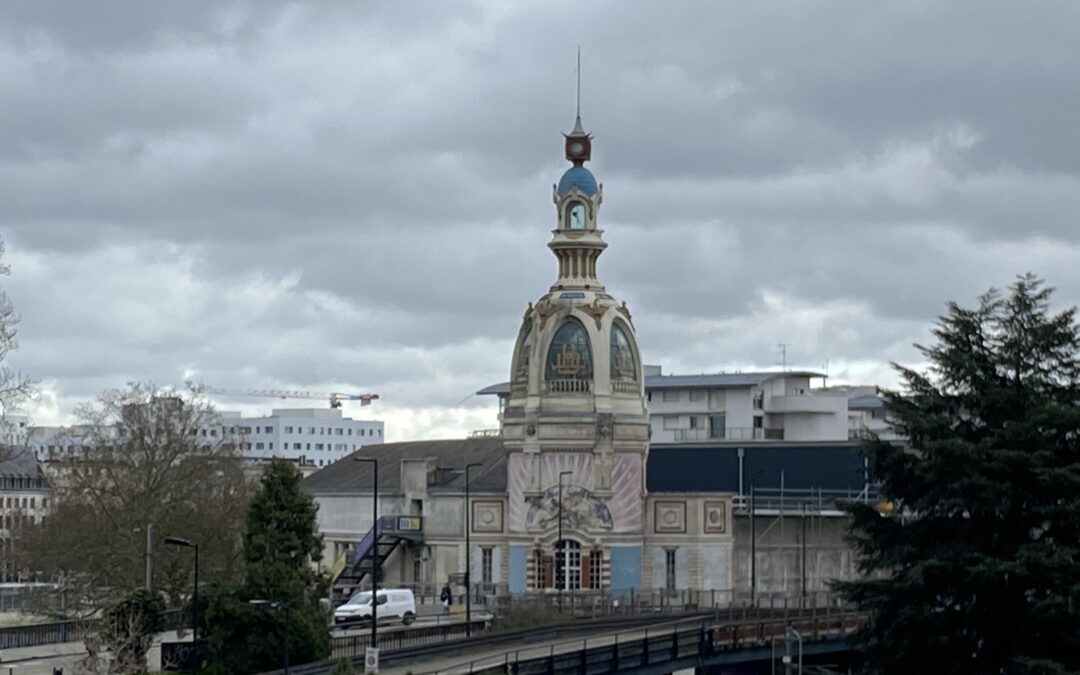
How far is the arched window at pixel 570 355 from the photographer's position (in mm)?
114750

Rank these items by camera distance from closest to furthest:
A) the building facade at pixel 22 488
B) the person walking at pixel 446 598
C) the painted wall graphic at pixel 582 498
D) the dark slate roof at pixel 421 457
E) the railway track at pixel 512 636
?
the railway track at pixel 512 636
the person walking at pixel 446 598
the painted wall graphic at pixel 582 498
the dark slate roof at pixel 421 457
the building facade at pixel 22 488

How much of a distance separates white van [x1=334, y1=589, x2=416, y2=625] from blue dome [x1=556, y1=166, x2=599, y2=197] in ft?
83.5

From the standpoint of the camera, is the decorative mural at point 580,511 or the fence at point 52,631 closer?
the fence at point 52,631

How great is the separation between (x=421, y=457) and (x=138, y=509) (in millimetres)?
34191

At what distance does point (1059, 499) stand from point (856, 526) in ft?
20.4

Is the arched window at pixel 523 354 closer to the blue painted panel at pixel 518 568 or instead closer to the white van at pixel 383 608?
the blue painted panel at pixel 518 568

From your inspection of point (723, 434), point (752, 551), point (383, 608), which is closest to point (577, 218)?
point (752, 551)

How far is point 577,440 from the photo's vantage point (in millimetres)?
114688

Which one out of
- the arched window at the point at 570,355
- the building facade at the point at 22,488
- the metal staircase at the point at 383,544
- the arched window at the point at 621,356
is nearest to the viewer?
the arched window at the point at 570,355

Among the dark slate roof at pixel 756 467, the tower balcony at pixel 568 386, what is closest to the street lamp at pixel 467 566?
the tower balcony at pixel 568 386

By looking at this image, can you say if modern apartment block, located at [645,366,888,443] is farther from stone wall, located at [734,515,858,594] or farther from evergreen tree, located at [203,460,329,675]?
evergreen tree, located at [203,460,329,675]

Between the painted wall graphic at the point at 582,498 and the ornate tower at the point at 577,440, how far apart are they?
5 cm

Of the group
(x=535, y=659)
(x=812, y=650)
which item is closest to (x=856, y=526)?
(x=535, y=659)

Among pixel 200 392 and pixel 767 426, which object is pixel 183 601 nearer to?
pixel 200 392
